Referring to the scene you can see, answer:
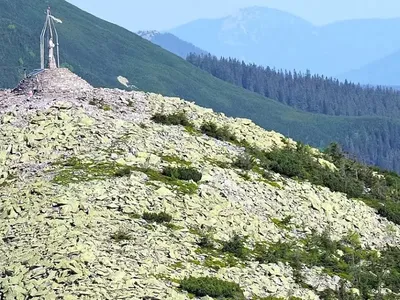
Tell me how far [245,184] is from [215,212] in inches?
150

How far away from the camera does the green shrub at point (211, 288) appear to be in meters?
22.8

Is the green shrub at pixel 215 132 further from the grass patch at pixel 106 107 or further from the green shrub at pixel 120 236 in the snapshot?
the green shrub at pixel 120 236

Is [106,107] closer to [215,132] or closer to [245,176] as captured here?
[215,132]

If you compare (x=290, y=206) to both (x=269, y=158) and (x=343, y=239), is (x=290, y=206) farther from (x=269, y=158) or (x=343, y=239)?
(x=269, y=158)

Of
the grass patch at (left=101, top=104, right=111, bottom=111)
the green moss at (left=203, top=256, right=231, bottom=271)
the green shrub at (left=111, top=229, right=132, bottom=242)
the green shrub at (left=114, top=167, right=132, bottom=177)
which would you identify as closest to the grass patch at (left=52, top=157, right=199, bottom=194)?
the green shrub at (left=114, top=167, right=132, bottom=177)

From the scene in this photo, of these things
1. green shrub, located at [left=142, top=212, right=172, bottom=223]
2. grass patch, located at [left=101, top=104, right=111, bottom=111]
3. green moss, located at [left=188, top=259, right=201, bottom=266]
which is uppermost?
grass patch, located at [left=101, top=104, right=111, bottom=111]

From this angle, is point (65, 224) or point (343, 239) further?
point (343, 239)

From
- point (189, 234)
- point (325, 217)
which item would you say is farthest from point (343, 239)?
point (189, 234)

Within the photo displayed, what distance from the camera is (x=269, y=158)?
1455 inches

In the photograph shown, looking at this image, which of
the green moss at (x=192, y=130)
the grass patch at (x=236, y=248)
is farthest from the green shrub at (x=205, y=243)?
the green moss at (x=192, y=130)

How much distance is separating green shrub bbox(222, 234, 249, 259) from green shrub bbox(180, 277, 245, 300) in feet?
8.57

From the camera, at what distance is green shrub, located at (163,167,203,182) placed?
30.1 meters

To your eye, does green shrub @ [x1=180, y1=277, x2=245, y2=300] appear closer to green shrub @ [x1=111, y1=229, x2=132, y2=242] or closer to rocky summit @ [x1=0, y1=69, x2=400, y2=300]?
rocky summit @ [x1=0, y1=69, x2=400, y2=300]

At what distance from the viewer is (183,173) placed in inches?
1190
